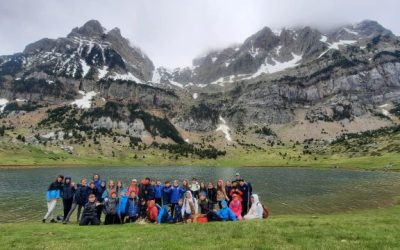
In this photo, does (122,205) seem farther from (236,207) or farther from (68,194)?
(236,207)

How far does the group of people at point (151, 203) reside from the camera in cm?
3394

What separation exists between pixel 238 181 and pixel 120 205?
11021 mm

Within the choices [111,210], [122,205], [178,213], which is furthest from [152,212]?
[111,210]

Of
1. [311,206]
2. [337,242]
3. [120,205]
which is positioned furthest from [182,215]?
[311,206]

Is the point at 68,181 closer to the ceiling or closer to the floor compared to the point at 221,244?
closer to the ceiling

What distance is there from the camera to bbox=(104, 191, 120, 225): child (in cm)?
3434

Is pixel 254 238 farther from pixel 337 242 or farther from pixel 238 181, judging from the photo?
pixel 238 181

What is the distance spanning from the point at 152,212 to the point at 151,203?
32.5 inches

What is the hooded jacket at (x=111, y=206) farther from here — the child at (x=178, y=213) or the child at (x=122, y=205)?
the child at (x=178, y=213)

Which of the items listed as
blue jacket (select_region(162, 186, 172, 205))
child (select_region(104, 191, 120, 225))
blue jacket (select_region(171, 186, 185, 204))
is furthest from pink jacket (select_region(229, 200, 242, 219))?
child (select_region(104, 191, 120, 225))

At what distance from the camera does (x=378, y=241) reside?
779 inches

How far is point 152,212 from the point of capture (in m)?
34.3

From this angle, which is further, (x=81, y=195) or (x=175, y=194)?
(x=175, y=194)

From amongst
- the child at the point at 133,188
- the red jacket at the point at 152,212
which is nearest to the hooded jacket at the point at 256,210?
the red jacket at the point at 152,212
